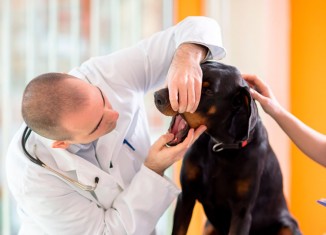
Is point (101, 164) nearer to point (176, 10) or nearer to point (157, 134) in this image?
point (157, 134)

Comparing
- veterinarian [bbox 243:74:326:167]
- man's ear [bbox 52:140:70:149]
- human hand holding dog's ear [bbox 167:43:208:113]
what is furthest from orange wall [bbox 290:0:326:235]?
man's ear [bbox 52:140:70:149]

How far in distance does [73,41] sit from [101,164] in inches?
37.6

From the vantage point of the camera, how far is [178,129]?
1.52 metres

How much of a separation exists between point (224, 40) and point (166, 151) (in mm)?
1230

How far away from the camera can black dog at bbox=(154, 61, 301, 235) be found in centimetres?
144

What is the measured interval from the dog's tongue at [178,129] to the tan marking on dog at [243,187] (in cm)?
22

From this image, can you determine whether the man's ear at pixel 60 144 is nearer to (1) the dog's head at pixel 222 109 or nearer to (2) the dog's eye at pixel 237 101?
(1) the dog's head at pixel 222 109

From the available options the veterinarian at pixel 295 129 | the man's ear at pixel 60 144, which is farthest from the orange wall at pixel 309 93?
the man's ear at pixel 60 144

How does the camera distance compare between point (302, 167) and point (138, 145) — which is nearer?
point (138, 145)

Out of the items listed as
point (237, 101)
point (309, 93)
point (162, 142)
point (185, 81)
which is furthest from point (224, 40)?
point (185, 81)

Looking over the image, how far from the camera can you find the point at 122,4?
2.42 m

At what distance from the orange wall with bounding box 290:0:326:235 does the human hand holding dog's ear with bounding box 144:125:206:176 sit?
3.41 ft

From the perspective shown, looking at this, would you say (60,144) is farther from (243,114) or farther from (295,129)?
(295,129)

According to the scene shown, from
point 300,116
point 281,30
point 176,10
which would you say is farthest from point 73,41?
point 300,116
